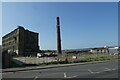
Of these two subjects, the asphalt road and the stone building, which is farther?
the stone building

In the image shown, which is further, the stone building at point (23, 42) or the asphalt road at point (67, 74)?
the stone building at point (23, 42)

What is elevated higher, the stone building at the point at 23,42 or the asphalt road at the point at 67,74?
the stone building at the point at 23,42

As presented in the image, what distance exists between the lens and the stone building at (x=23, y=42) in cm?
11375

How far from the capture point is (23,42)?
115 meters

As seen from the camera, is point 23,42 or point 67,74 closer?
point 67,74

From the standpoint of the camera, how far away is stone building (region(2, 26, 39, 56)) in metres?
114

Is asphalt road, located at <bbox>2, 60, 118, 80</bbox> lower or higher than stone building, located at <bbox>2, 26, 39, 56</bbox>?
lower

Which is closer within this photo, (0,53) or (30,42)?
(0,53)

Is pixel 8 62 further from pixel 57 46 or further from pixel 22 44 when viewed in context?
pixel 22 44

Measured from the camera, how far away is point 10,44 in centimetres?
12594

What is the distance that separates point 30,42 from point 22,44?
714 cm

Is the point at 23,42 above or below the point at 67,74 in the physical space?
above

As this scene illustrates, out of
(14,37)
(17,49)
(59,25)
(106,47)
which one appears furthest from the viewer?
(106,47)

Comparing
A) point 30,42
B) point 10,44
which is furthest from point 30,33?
point 10,44
